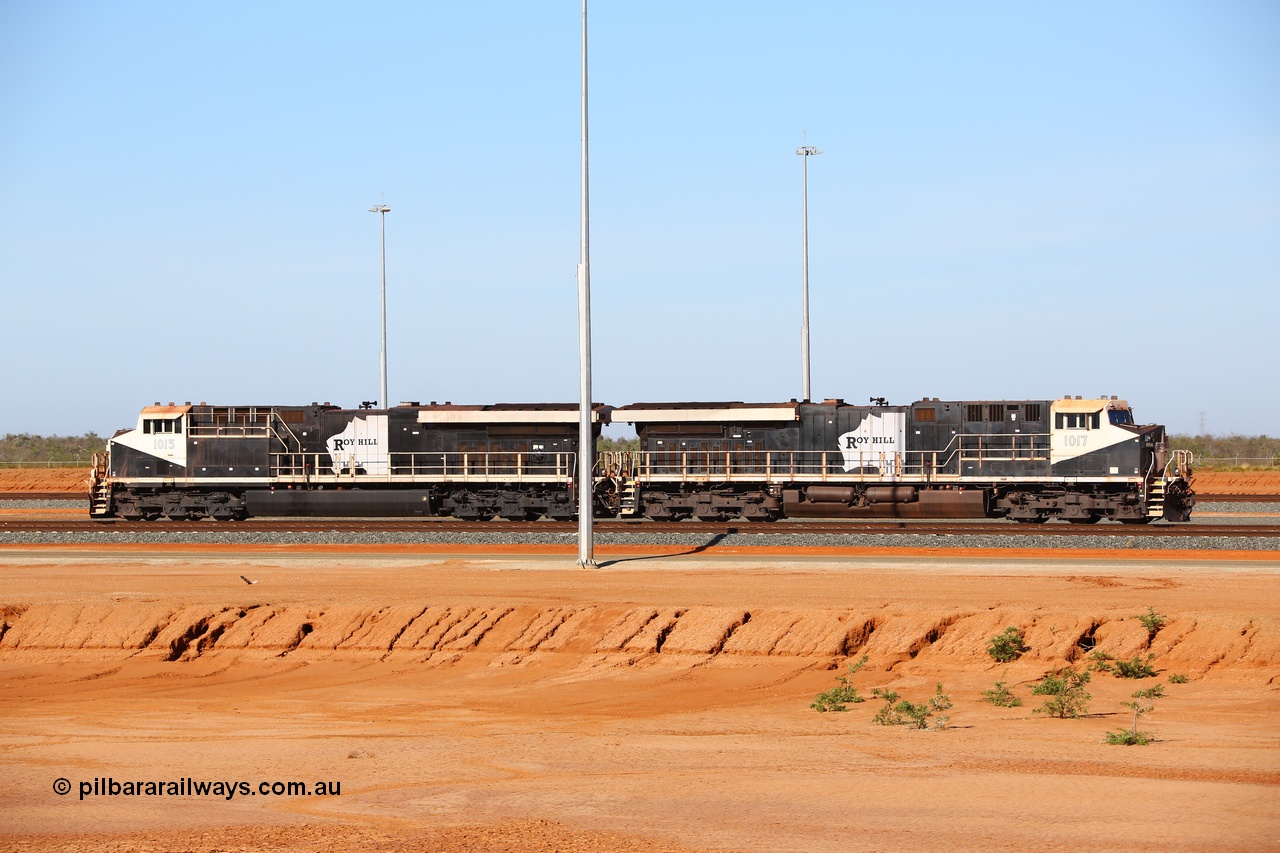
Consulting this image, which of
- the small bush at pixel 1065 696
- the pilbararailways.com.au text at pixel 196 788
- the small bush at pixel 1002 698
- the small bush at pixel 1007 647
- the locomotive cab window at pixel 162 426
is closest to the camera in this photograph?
the pilbararailways.com.au text at pixel 196 788

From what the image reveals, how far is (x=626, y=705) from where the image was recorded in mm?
13781

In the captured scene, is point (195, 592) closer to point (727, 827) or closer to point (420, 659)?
point (420, 659)

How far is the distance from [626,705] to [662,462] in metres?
21.4

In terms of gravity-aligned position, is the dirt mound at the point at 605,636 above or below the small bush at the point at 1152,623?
below

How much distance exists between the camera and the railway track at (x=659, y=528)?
2809 cm

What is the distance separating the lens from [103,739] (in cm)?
1162

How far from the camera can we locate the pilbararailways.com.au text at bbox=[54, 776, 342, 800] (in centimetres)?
941

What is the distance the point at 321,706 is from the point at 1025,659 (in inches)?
357

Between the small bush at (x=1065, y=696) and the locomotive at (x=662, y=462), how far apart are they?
62.5 ft

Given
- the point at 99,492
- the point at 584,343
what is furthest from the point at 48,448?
the point at 584,343

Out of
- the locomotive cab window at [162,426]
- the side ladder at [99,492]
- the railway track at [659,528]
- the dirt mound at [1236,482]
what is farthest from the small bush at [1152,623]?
the dirt mound at [1236,482]

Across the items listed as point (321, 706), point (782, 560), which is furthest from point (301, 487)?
point (321, 706)

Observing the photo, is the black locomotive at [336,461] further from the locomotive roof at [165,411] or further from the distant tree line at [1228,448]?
the distant tree line at [1228,448]

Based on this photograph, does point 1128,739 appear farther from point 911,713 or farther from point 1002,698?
point 1002,698
